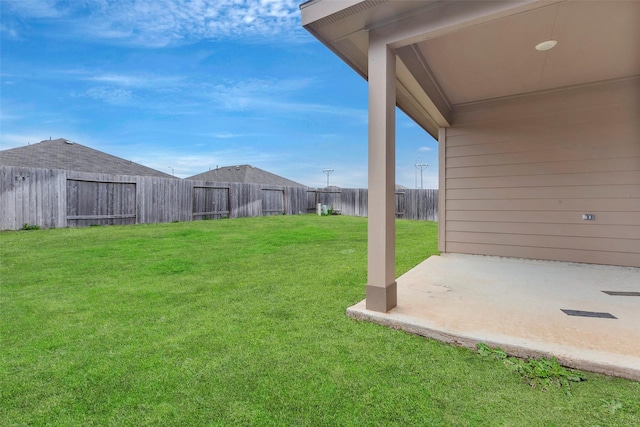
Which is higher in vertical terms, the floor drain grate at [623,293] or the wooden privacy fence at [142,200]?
the wooden privacy fence at [142,200]

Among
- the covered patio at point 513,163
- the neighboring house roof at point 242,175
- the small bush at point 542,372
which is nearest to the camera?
the small bush at point 542,372

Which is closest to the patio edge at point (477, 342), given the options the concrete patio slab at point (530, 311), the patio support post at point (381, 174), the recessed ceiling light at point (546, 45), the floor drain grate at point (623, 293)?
the concrete patio slab at point (530, 311)

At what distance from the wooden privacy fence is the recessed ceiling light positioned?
1054 cm

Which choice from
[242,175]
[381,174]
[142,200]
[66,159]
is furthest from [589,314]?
[242,175]

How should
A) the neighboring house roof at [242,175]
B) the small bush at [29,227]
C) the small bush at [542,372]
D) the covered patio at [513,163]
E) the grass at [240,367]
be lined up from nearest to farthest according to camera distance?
the grass at [240,367] < the small bush at [542,372] < the covered patio at [513,163] < the small bush at [29,227] < the neighboring house roof at [242,175]

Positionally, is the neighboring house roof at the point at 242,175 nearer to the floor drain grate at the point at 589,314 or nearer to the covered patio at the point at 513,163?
the covered patio at the point at 513,163

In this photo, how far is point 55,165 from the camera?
1117cm

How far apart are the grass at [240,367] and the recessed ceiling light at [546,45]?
9.37 ft

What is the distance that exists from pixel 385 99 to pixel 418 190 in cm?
1203

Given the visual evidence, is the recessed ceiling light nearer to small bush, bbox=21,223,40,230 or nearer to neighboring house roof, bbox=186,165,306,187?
small bush, bbox=21,223,40,230

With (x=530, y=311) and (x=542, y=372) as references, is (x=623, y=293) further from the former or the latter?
(x=542, y=372)

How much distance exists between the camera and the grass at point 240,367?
4.24 ft

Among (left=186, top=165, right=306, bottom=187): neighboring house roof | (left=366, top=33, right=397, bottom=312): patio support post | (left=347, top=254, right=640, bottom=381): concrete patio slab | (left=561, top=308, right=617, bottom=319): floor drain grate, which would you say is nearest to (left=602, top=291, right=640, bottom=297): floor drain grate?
(left=347, top=254, right=640, bottom=381): concrete patio slab

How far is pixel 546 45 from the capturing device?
2838 mm
